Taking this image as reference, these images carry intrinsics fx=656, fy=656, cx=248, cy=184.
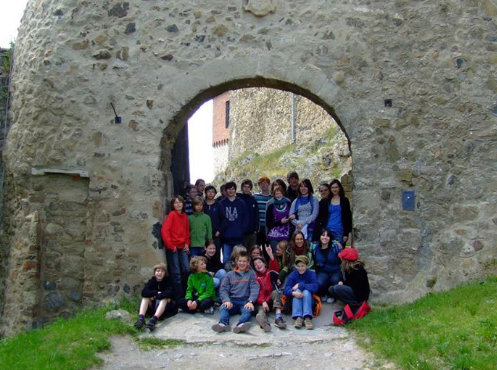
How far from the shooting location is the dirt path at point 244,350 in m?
6.16

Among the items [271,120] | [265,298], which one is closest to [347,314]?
[265,298]

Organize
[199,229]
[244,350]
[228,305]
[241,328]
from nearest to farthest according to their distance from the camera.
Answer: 1. [244,350]
2. [241,328]
3. [228,305]
4. [199,229]

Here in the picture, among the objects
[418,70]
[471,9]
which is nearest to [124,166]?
[418,70]

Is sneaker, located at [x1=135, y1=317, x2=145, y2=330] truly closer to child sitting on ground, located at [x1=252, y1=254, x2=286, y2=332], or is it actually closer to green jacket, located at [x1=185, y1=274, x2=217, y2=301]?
green jacket, located at [x1=185, y1=274, x2=217, y2=301]

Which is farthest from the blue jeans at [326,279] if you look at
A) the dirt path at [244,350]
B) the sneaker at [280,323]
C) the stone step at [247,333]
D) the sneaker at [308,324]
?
the sneaker at [280,323]

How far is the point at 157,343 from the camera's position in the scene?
6801 millimetres

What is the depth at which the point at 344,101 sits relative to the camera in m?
8.08

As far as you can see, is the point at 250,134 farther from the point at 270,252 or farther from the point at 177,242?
the point at 177,242

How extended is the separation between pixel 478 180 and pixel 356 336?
2536 millimetres

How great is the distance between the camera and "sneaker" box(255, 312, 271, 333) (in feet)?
23.1

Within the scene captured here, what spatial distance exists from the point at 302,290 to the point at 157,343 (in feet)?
5.64

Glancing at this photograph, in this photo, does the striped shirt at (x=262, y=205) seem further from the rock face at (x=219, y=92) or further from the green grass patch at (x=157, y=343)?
the green grass patch at (x=157, y=343)

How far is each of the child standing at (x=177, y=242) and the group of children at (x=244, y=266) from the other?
12 mm

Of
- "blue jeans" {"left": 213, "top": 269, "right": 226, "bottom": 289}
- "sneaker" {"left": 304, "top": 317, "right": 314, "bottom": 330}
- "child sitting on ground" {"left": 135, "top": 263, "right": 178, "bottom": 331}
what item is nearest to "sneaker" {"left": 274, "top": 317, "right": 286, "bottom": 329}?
"sneaker" {"left": 304, "top": 317, "right": 314, "bottom": 330}
